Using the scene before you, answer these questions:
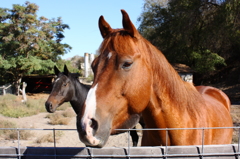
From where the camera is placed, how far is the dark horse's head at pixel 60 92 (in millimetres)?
4648

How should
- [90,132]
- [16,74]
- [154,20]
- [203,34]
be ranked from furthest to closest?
[154,20]
[16,74]
[203,34]
[90,132]

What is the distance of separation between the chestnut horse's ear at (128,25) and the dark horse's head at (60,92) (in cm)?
369

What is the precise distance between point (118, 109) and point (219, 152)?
77 cm

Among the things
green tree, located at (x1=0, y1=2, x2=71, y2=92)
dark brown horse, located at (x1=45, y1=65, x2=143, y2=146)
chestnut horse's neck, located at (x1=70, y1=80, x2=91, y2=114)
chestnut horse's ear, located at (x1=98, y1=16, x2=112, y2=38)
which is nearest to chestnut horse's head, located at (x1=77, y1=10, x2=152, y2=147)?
chestnut horse's ear, located at (x1=98, y1=16, x2=112, y2=38)

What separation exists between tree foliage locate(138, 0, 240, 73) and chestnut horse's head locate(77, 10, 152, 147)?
13.3 meters

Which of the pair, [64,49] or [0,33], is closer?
[0,33]

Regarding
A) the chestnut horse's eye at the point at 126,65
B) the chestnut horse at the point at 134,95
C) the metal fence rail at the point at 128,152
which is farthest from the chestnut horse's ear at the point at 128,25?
the metal fence rail at the point at 128,152

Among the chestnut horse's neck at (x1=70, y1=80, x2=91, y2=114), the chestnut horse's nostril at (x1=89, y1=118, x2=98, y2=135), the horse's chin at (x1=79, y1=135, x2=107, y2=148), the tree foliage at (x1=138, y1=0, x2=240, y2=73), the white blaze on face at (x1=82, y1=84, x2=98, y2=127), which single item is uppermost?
the tree foliage at (x1=138, y1=0, x2=240, y2=73)

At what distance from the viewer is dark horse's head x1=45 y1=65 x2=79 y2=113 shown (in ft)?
15.3

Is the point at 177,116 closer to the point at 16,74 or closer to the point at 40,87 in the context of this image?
the point at 16,74

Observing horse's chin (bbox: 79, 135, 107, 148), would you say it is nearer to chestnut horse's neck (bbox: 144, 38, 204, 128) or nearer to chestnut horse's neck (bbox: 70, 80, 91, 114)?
chestnut horse's neck (bbox: 144, 38, 204, 128)

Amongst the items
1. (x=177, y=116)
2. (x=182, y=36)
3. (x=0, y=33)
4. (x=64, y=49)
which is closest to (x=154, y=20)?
(x=182, y=36)

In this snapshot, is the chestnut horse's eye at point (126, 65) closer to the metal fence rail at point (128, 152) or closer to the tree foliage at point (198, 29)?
the metal fence rail at point (128, 152)

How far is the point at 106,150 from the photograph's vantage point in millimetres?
1317
